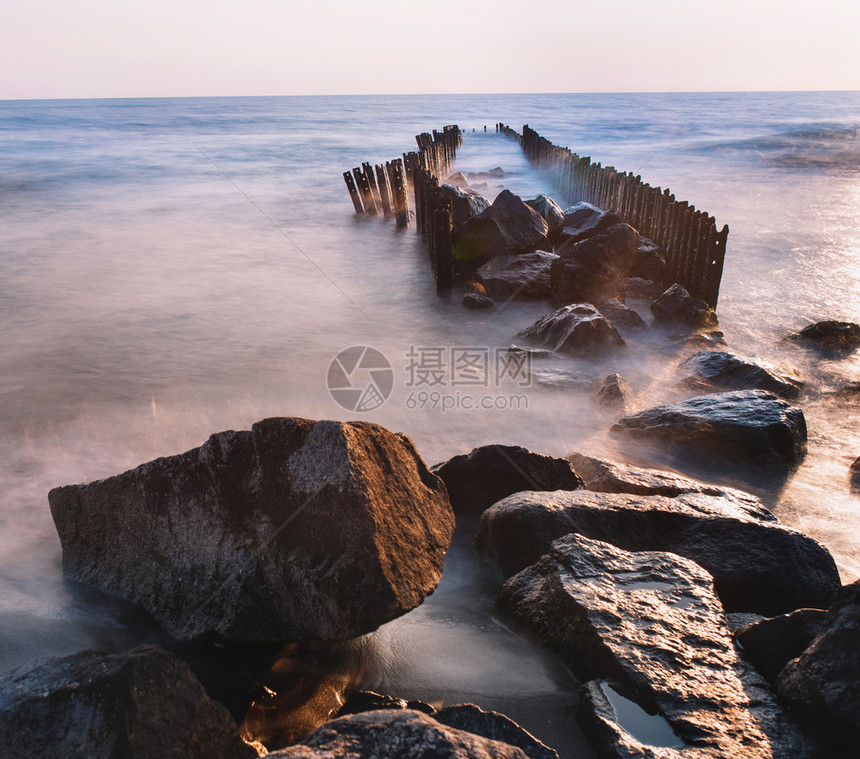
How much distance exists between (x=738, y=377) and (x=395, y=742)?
5.05m

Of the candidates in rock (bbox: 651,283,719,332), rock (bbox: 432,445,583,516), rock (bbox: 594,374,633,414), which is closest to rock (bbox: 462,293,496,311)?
rock (bbox: 651,283,719,332)

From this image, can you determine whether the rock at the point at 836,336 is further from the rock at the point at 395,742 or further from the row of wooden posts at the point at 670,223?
the rock at the point at 395,742

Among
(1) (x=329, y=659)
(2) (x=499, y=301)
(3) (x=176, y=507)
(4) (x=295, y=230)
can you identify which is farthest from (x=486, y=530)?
(4) (x=295, y=230)

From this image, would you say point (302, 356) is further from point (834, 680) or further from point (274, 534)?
point (834, 680)

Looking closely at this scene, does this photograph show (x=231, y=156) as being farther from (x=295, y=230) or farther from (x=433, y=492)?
(x=433, y=492)

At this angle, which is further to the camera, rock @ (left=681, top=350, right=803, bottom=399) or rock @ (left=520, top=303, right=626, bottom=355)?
rock @ (left=520, top=303, right=626, bottom=355)

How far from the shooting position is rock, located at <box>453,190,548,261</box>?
927 centimetres

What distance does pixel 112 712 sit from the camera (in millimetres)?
1765

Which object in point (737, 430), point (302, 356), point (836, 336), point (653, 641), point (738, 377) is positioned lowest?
point (302, 356)

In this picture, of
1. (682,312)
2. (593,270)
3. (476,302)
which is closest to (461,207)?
(476,302)

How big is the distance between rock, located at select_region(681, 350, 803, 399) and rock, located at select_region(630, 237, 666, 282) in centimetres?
325

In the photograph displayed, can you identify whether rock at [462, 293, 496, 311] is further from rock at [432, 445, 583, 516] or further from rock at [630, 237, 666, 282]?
rock at [432, 445, 583, 516]

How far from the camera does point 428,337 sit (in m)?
7.28

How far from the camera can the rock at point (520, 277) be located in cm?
828
